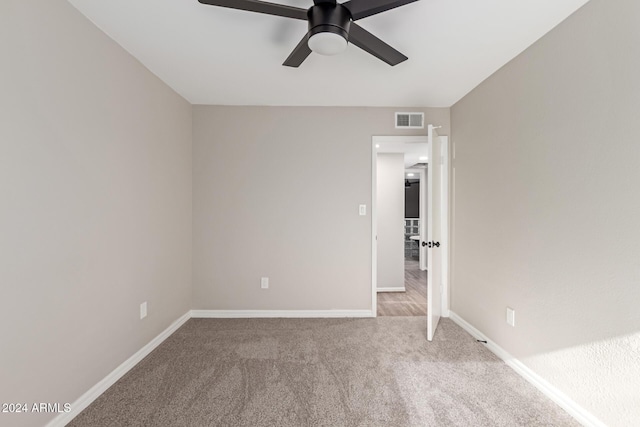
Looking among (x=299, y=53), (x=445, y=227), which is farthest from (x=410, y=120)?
(x=299, y=53)

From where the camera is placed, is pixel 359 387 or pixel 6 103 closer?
pixel 6 103

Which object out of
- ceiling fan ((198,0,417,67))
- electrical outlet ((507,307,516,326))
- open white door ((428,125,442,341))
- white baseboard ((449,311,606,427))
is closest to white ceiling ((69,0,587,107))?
ceiling fan ((198,0,417,67))

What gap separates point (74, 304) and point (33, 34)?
1497 millimetres

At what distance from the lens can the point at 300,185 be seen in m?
3.37

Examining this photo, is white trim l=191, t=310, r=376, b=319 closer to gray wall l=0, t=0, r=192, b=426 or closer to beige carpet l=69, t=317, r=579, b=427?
beige carpet l=69, t=317, r=579, b=427

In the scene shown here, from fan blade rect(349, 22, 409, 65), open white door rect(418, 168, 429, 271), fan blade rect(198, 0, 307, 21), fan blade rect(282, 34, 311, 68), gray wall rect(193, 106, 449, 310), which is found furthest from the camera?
open white door rect(418, 168, 429, 271)

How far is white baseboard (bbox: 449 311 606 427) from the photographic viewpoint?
1.67 meters

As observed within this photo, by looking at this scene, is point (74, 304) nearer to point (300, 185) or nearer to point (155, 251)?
point (155, 251)

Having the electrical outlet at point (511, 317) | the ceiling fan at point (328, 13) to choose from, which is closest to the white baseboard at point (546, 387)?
the electrical outlet at point (511, 317)

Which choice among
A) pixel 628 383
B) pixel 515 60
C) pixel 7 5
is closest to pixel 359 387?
pixel 628 383

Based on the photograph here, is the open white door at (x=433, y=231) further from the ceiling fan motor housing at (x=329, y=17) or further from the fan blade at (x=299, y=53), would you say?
the ceiling fan motor housing at (x=329, y=17)

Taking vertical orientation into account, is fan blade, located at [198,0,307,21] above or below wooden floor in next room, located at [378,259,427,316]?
above

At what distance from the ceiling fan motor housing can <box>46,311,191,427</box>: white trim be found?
8.45 feet

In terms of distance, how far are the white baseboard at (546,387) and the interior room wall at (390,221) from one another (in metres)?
1.90
